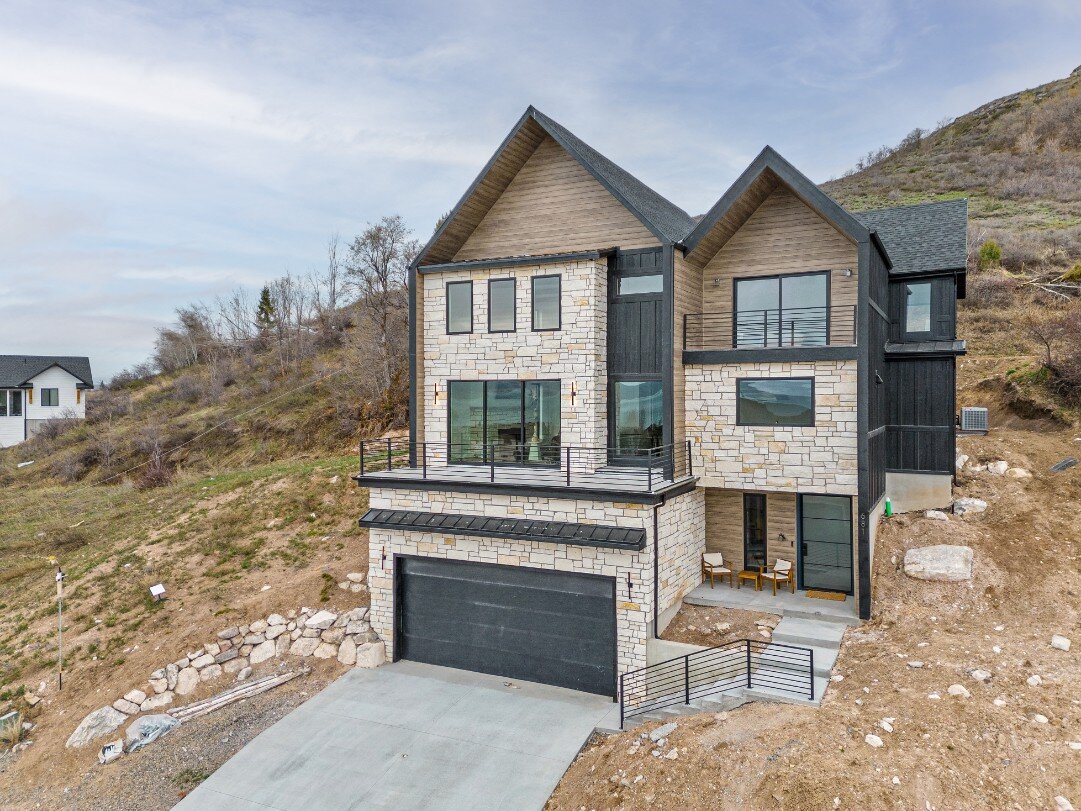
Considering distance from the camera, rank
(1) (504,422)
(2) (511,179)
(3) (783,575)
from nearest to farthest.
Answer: (3) (783,575), (1) (504,422), (2) (511,179)

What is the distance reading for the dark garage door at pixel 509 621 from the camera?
40.4 feet

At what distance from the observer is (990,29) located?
1410 inches

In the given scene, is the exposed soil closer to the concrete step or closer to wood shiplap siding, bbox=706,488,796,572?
the concrete step

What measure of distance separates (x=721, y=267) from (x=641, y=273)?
194cm

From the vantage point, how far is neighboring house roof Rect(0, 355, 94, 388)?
4691 cm

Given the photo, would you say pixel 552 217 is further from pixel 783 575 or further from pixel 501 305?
pixel 783 575

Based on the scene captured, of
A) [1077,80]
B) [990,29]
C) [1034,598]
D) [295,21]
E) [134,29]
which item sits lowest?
[1034,598]

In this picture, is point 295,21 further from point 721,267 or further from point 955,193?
point 955,193

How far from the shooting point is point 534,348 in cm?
1458

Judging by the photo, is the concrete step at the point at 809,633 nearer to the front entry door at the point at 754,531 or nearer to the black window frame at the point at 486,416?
the front entry door at the point at 754,531

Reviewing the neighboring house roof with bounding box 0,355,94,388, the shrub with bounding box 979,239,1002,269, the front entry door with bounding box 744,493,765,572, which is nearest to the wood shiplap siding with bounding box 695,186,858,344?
the front entry door with bounding box 744,493,765,572

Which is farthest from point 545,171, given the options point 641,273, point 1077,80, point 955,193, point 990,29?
point 1077,80

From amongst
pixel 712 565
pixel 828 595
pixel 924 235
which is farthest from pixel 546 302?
pixel 924 235

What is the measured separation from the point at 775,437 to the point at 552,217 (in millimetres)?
7525
